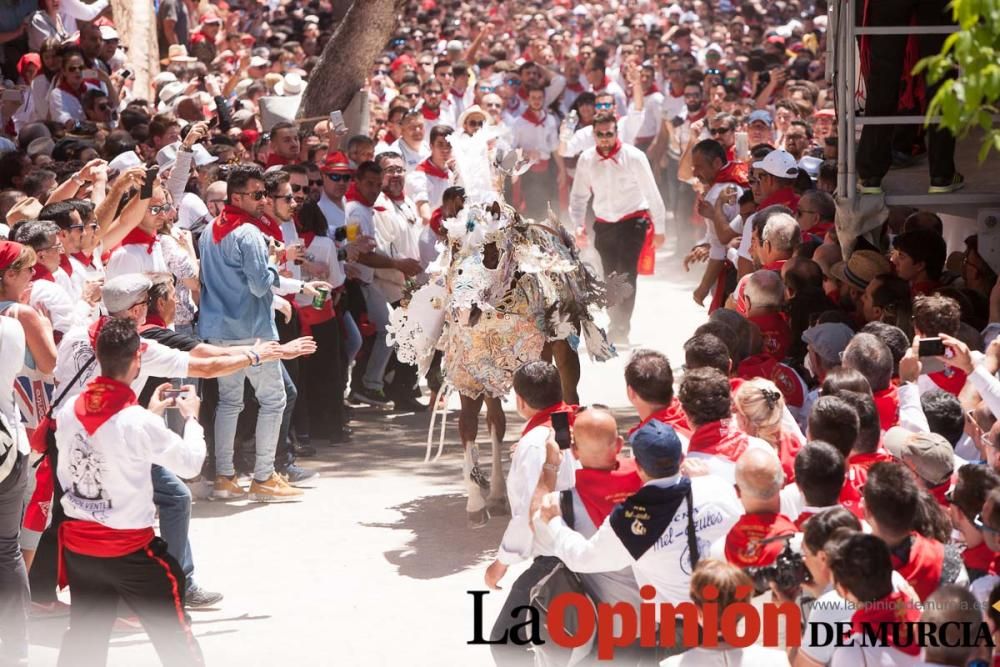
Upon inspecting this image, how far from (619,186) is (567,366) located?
505 cm

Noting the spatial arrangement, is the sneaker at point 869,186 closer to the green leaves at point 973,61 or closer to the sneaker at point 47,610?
the green leaves at point 973,61

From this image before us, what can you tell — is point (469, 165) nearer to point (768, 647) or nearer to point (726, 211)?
point (726, 211)

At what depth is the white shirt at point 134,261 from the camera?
8727 millimetres

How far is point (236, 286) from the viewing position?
355 inches

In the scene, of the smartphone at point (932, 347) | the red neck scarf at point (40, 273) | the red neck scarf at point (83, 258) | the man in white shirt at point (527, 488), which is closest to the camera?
the man in white shirt at point (527, 488)

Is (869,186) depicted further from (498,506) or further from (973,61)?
(973,61)

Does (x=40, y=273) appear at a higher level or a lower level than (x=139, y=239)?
lower

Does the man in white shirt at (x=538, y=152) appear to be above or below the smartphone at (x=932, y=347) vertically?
above

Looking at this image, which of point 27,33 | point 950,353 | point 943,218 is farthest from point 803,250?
point 27,33

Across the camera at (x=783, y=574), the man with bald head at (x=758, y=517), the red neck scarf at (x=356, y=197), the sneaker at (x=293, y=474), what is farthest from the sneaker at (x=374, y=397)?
the camera at (x=783, y=574)

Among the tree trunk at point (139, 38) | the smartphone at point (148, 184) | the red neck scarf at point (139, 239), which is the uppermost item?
the tree trunk at point (139, 38)

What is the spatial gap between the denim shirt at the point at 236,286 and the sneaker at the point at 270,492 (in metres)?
0.96

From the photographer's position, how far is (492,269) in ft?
26.9

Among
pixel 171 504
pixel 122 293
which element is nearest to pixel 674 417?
pixel 171 504
